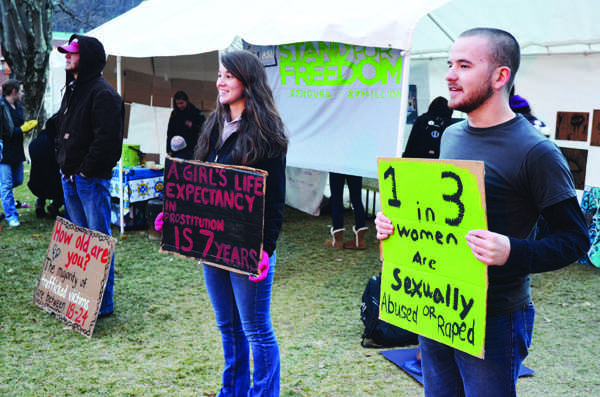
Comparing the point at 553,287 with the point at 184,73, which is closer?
the point at 553,287

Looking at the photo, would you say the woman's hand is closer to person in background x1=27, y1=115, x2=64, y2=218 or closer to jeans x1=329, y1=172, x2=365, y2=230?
jeans x1=329, y1=172, x2=365, y2=230

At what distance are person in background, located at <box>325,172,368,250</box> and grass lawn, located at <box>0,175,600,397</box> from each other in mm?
524

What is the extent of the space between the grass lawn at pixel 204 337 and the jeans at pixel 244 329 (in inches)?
20.9

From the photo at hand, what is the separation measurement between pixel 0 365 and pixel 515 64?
11.7ft

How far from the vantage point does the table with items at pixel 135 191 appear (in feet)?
25.0

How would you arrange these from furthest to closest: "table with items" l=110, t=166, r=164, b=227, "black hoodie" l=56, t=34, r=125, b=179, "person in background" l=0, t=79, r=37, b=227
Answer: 1. "table with items" l=110, t=166, r=164, b=227
2. "person in background" l=0, t=79, r=37, b=227
3. "black hoodie" l=56, t=34, r=125, b=179

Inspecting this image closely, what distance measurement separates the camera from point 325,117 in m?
6.04

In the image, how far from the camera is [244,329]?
277cm

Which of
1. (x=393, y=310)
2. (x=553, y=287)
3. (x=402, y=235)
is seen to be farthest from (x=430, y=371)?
(x=553, y=287)

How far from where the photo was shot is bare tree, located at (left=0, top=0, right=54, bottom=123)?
15.5 meters

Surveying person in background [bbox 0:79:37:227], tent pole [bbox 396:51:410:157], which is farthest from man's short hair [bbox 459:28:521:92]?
person in background [bbox 0:79:37:227]

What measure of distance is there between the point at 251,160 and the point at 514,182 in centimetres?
126

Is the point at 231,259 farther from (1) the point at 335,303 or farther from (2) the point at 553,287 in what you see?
(2) the point at 553,287

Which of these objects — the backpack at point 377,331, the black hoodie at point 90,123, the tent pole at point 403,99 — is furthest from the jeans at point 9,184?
the backpack at point 377,331
